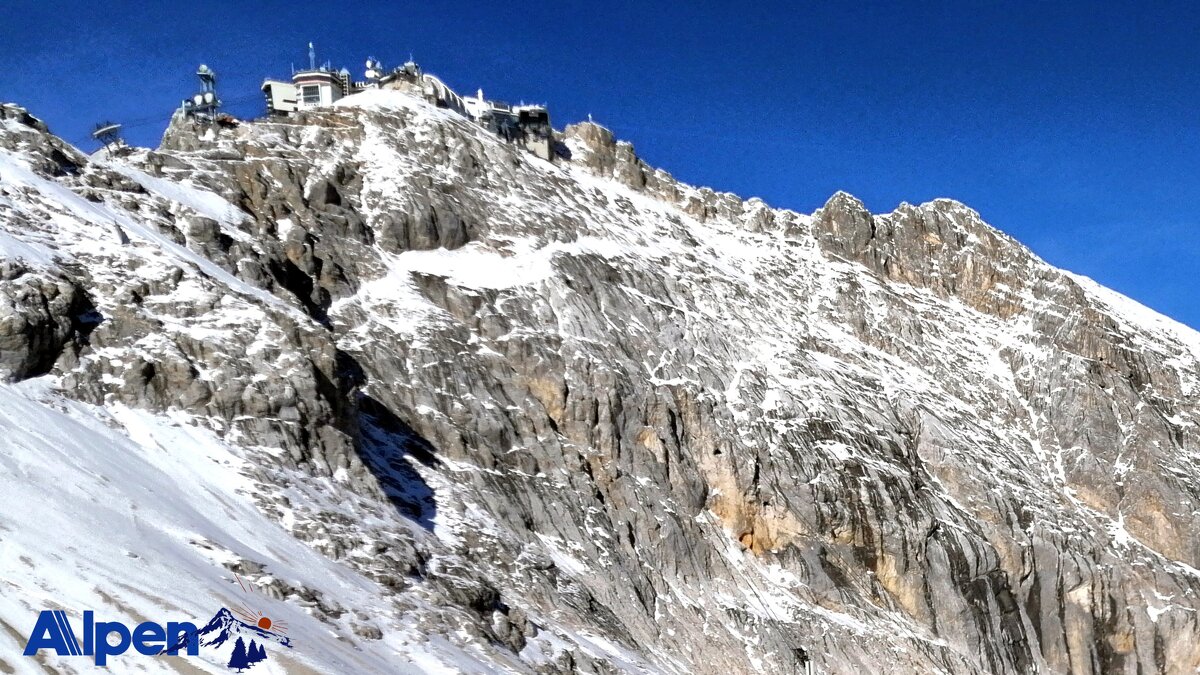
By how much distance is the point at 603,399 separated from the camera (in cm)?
6281

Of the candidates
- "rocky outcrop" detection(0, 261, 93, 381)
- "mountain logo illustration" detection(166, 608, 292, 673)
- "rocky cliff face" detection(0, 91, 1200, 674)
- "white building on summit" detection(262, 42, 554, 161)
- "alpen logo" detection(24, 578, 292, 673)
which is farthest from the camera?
"white building on summit" detection(262, 42, 554, 161)

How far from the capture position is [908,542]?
214 feet

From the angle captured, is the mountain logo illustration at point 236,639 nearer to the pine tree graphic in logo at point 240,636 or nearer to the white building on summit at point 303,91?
the pine tree graphic in logo at point 240,636

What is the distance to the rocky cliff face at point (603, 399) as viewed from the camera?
45.3 m

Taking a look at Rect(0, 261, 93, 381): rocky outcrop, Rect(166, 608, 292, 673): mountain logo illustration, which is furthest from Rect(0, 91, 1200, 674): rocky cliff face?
Rect(166, 608, 292, 673): mountain logo illustration

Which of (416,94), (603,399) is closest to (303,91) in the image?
(416,94)

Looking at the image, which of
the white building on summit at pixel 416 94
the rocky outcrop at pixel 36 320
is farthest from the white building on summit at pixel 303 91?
the rocky outcrop at pixel 36 320

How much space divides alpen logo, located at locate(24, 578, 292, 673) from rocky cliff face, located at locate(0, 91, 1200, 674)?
214 centimetres

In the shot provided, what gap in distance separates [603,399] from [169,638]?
34.4 metres

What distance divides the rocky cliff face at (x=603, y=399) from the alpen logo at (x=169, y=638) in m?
2.14

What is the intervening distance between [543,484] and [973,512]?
97.2 ft

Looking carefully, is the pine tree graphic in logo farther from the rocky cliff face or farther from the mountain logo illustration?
the rocky cliff face

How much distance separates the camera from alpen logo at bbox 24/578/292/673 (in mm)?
28547

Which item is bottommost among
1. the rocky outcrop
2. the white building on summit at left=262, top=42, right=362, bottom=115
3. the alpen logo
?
the alpen logo
